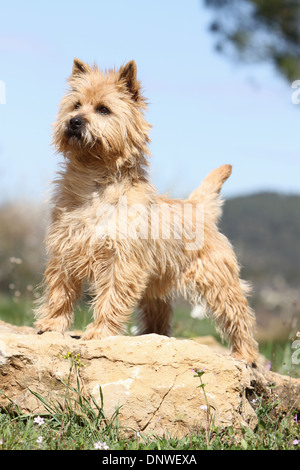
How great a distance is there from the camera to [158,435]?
3.71 metres

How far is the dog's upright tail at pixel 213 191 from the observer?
5332 millimetres

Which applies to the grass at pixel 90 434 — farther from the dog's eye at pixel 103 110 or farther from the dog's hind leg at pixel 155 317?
the dog's eye at pixel 103 110

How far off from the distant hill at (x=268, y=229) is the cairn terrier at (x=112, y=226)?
18879 millimetres

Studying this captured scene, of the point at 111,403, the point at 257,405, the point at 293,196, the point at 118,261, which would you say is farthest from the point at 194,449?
the point at 293,196

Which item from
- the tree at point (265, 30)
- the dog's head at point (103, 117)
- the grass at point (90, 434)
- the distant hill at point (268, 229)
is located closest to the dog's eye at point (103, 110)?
the dog's head at point (103, 117)

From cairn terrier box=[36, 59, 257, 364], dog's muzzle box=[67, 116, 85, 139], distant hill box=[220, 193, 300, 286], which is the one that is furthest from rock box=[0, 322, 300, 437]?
distant hill box=[220, 193, 300, 286]

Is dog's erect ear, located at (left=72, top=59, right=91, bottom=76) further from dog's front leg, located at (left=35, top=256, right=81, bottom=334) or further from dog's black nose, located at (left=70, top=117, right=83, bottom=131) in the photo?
dog's front leg, located at (left=35, top=256, right=81, bottom=334)

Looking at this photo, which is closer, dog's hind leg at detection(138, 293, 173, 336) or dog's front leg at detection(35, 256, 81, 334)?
dog's front leg at detection(35, 256, 81, 334)

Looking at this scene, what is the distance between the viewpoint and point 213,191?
17.7 ft

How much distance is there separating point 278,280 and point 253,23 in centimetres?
993

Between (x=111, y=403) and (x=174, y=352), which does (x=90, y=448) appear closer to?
(x=111, y=403)

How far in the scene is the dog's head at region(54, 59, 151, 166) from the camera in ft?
13.9

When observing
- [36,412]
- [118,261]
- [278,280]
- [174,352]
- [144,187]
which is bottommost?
[278,280]

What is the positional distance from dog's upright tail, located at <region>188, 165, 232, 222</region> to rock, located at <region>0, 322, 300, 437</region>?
168cm
